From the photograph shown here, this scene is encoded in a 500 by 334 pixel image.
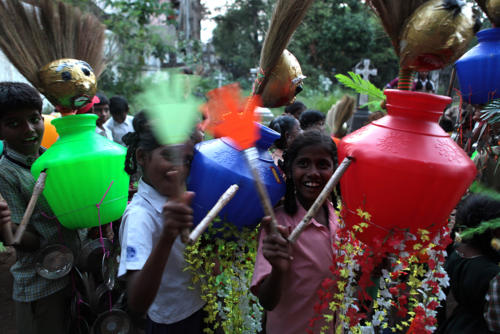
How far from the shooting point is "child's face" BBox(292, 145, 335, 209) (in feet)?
5.43

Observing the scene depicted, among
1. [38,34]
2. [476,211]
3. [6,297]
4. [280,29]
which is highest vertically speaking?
[280,29]

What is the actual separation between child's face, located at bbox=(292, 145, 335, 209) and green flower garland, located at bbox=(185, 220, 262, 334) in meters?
0.30

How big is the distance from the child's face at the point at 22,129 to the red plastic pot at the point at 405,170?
1.85m

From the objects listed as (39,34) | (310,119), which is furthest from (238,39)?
(39,34)

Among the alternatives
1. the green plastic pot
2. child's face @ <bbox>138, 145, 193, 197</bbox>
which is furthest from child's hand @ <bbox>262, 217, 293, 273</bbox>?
the green plastic pot

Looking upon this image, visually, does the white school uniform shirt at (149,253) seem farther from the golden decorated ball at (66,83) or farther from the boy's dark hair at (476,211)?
the boy's dark hair at (476,211)

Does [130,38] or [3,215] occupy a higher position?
[130,38]

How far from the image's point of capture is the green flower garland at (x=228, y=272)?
155cm

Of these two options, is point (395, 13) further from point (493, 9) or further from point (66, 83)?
point (66, 83)

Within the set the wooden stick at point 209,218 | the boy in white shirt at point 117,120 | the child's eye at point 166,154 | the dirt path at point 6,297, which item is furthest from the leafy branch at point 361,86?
the boy in white shirt at point 117,120

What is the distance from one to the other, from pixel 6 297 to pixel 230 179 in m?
4.19

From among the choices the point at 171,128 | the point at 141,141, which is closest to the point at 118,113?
the point at 141,141

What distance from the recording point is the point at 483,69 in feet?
5.85

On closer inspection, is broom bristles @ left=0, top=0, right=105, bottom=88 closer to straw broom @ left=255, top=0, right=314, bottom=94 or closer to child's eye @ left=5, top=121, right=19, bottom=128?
child's eye @ left=5, top=121, right=19, bottom=128
